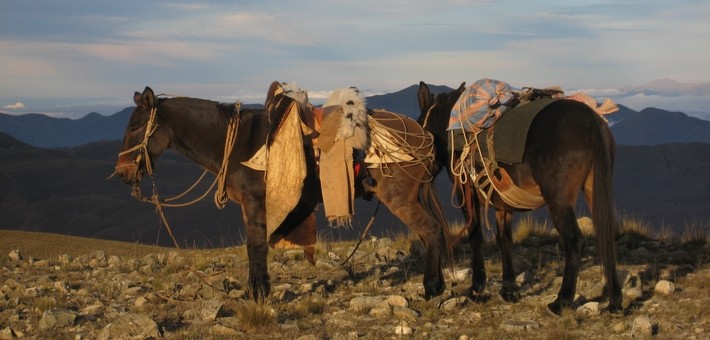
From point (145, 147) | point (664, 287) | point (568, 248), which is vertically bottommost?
point (664, 287)

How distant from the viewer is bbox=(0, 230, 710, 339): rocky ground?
7.50 metres

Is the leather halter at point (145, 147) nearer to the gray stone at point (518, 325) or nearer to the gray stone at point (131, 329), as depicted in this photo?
the gray stone at point (131, 329)

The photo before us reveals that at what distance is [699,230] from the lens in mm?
11875

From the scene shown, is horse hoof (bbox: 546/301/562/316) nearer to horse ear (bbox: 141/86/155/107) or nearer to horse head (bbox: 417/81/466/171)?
horse head (bbox: 417/81/466/171)

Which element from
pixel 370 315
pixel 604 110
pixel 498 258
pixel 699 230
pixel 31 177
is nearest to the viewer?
pixel 370 315

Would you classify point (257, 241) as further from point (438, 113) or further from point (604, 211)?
point (604, 211)

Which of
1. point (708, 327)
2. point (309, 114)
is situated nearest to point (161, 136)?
point (309, 114)

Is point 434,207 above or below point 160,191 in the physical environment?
above

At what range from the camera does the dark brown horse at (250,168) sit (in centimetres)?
860

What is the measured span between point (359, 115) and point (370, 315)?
203 cm

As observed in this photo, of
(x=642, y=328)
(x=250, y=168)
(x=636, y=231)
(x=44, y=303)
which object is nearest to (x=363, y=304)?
(x=250, y=168)

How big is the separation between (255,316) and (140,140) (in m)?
2.48

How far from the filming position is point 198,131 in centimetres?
898

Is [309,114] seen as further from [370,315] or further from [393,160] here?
[370,315]
